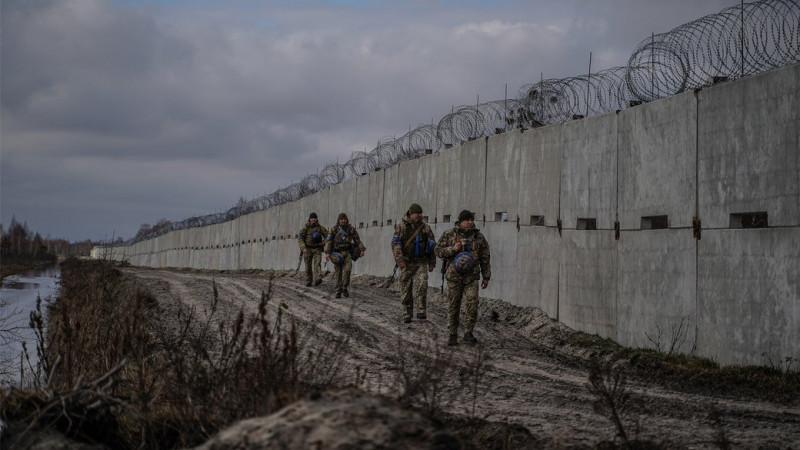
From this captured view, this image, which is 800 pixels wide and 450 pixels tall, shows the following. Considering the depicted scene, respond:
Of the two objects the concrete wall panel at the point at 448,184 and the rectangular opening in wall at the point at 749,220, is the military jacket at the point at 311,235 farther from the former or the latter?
the rectangular opening in wall at the point at 749,220

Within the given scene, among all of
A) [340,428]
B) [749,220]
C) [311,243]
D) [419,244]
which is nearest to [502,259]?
[419,244]

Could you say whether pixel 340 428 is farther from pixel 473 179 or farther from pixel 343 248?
pixel 343 248

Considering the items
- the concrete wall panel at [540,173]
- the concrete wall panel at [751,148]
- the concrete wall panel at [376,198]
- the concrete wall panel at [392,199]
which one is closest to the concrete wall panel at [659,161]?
the concrete wall panel at [751,148]

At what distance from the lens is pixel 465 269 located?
440 inches

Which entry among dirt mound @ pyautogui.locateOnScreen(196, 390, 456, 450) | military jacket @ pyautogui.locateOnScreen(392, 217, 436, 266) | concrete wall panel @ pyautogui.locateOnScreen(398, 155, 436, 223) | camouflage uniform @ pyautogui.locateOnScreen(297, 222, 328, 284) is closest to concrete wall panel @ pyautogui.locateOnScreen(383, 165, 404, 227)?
concrete wall panel @ pyautogui.locateOnScreen(398, 155, 436, 223)

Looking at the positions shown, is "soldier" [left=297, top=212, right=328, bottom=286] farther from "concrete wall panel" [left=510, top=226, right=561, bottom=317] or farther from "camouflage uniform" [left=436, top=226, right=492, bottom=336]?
"camouflage uniform" [left=436, top=226, right=492, bottom=336]

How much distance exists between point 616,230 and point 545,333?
2.00 meters

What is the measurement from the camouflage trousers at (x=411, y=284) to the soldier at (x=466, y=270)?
1829 millimetres

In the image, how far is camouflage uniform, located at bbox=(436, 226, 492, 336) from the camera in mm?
11188

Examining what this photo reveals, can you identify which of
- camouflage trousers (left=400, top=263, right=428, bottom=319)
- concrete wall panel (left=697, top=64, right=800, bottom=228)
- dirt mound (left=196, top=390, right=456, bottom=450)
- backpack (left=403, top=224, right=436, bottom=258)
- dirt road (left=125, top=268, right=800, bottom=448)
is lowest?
dirt road (left=125, top=268, right=800, bottom=448)

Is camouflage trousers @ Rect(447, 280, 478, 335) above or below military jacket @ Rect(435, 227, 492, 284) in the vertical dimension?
below

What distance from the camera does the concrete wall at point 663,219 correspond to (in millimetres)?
8438

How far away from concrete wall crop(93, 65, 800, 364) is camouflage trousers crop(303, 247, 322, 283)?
4.64 metres

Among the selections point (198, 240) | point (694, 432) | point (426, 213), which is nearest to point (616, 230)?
point (694, 432)
